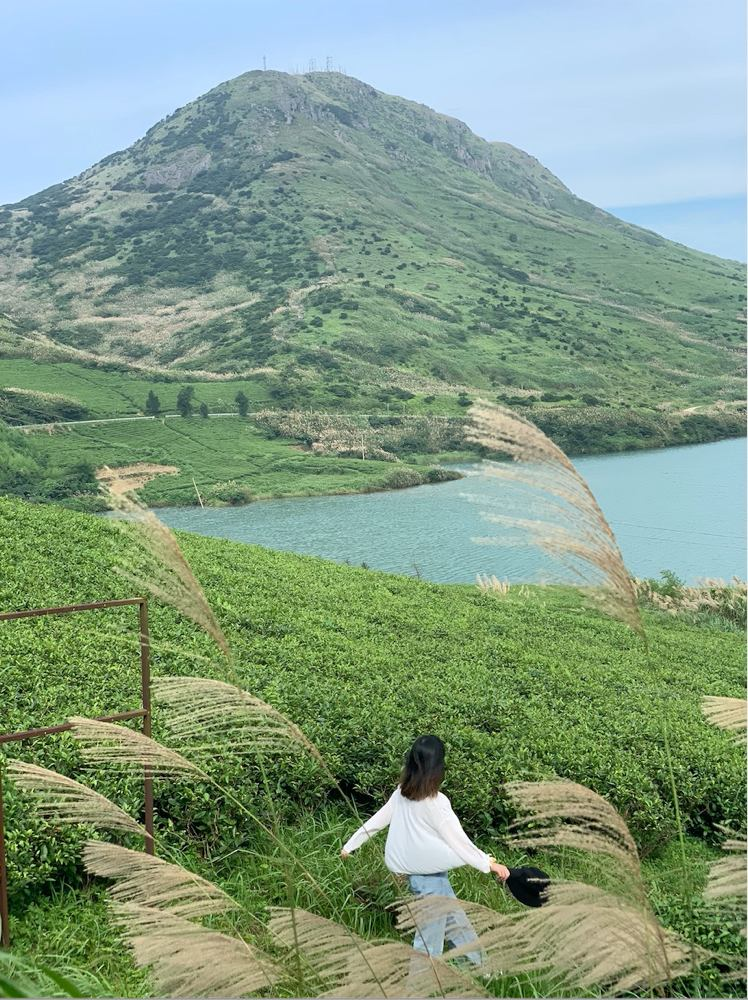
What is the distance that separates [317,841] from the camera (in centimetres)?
354

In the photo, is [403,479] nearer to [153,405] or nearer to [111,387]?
[153,405]

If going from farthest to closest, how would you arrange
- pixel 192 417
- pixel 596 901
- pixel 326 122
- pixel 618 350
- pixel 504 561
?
pixel 326 122, pixel 618 350, pixel 192 417, pixel 504 561, pixel 596 901

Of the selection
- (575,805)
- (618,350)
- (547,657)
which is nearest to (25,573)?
(547,657)

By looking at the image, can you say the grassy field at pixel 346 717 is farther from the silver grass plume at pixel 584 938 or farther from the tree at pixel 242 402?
the tree at pixel 242 402

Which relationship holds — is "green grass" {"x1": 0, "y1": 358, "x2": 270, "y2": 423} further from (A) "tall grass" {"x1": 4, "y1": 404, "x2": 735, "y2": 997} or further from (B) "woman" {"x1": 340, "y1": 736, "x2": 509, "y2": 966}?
(A) "tall grass" {"x1": 4, "y1": 404, "x2": 735, "y2": 997}

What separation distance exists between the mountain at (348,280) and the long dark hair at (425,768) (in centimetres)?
1587

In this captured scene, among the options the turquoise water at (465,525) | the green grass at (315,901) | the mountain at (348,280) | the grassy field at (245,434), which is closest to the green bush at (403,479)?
the grassy field at (245,434)

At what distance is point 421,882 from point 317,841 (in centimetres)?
110

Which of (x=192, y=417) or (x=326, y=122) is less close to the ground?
(x=326, y=122)

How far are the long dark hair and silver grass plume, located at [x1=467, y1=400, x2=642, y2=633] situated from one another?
3.30 ft

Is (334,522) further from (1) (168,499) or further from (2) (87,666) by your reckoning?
(2) (87,666)

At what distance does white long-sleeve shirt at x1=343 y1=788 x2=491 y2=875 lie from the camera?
250 cm

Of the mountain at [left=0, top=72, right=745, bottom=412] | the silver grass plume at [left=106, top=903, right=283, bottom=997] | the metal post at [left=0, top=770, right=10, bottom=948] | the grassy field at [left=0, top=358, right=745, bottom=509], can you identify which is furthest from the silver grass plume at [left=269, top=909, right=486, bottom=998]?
the mountain at [left=0, top=72, right=745, bottom=412]

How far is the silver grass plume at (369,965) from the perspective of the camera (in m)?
1.51
